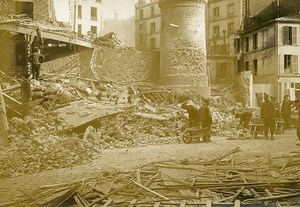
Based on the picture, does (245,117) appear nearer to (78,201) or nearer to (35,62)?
(35,62)

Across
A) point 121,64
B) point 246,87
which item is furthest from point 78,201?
point 246,87

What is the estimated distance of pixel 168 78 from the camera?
69.4 ft

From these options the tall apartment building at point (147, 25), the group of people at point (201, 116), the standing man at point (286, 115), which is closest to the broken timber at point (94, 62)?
the group of people at point (201, 116)

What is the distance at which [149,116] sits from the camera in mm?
14922

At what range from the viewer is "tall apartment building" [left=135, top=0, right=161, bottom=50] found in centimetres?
4988

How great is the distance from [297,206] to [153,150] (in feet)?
19.6

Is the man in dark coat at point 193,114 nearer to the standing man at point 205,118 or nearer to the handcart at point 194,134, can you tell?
the standing man at point 205,118

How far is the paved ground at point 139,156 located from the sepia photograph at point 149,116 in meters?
0.04

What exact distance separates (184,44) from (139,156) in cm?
1208

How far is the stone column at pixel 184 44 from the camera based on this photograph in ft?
67.5

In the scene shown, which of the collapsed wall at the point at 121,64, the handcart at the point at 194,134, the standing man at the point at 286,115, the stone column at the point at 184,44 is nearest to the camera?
the handcart at the point at 194,134

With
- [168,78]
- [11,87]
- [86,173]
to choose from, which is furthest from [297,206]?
[168,78]

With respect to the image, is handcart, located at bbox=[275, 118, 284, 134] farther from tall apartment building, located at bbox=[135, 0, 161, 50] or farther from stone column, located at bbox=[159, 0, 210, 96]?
tall apartment building, located at bbox=[135, 0, 161, 50]

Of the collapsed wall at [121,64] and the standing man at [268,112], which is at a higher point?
the collapsed wall at [121,64]
